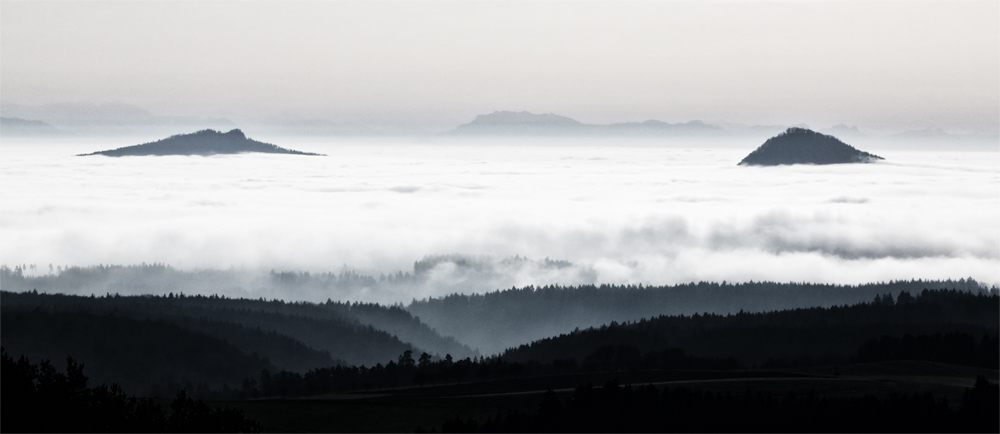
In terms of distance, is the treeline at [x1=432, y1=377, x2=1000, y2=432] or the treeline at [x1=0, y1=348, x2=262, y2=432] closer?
the treeline at [x1=0, y1=348, x2=262, y2=432]

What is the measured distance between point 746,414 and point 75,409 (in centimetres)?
10607

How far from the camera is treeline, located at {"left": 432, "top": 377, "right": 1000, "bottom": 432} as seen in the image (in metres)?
151

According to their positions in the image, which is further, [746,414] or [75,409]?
[746,414]

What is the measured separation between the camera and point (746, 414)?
163 metres

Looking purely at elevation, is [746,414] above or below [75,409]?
below

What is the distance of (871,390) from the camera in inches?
6841

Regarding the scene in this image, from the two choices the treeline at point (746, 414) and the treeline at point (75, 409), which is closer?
the treeline at point (75, 409)

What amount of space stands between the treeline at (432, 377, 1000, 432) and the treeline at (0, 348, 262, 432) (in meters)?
60.1

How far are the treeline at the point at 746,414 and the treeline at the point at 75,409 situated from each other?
197ft

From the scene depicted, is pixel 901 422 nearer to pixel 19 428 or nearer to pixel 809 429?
pixel 809 429

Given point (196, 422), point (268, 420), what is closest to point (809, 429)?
point (268, 420)

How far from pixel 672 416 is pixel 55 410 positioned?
334 ft

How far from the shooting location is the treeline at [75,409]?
279 feet

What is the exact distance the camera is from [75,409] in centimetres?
8756
